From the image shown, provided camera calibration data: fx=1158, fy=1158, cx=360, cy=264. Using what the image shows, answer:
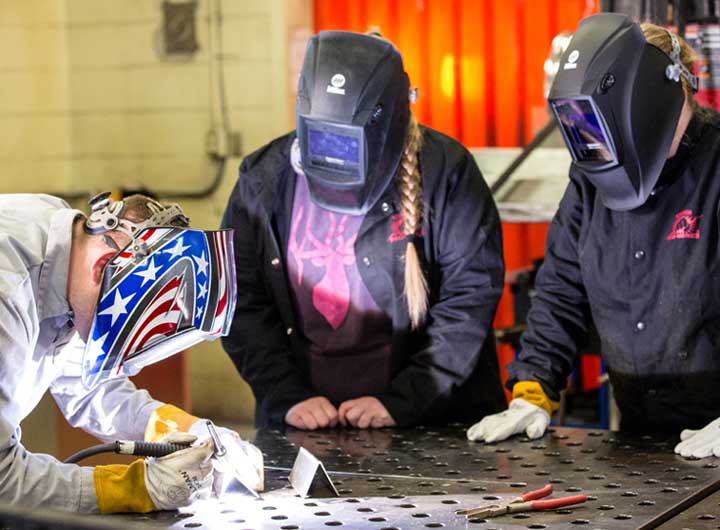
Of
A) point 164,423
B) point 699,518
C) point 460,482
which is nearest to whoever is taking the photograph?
point 699,518

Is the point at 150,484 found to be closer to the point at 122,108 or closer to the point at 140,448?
the point at 140,448

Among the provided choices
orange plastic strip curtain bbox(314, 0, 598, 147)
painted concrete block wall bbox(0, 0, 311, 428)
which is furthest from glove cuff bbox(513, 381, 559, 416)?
painted concrete block wall bbox(0, 0, 311, 428)

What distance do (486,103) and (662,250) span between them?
3191 millimetres

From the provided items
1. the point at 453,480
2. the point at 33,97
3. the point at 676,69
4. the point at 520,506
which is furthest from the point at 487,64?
the point at 520,506

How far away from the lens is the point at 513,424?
99.0 inches

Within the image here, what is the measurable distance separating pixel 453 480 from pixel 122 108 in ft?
15.2

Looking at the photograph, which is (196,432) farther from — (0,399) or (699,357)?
(699,357)

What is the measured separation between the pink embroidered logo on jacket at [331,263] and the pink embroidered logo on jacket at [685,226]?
2.44 feet

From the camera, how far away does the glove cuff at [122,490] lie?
1935mm

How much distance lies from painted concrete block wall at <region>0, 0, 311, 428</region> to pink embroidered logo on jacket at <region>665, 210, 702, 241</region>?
385 centimetres

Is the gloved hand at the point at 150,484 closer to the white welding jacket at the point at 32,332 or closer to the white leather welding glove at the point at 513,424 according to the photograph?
the white welding jacket at the point at 32,332

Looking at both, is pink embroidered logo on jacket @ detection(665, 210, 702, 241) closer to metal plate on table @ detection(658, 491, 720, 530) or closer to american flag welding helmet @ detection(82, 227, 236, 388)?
metal plate on table @ detection(658, 491, 720, 530)

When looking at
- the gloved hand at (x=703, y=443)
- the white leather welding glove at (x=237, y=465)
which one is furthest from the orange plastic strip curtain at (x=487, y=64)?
A: the white leather welding glove at (x=237, y=465)

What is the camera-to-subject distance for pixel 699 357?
241 centimetres
